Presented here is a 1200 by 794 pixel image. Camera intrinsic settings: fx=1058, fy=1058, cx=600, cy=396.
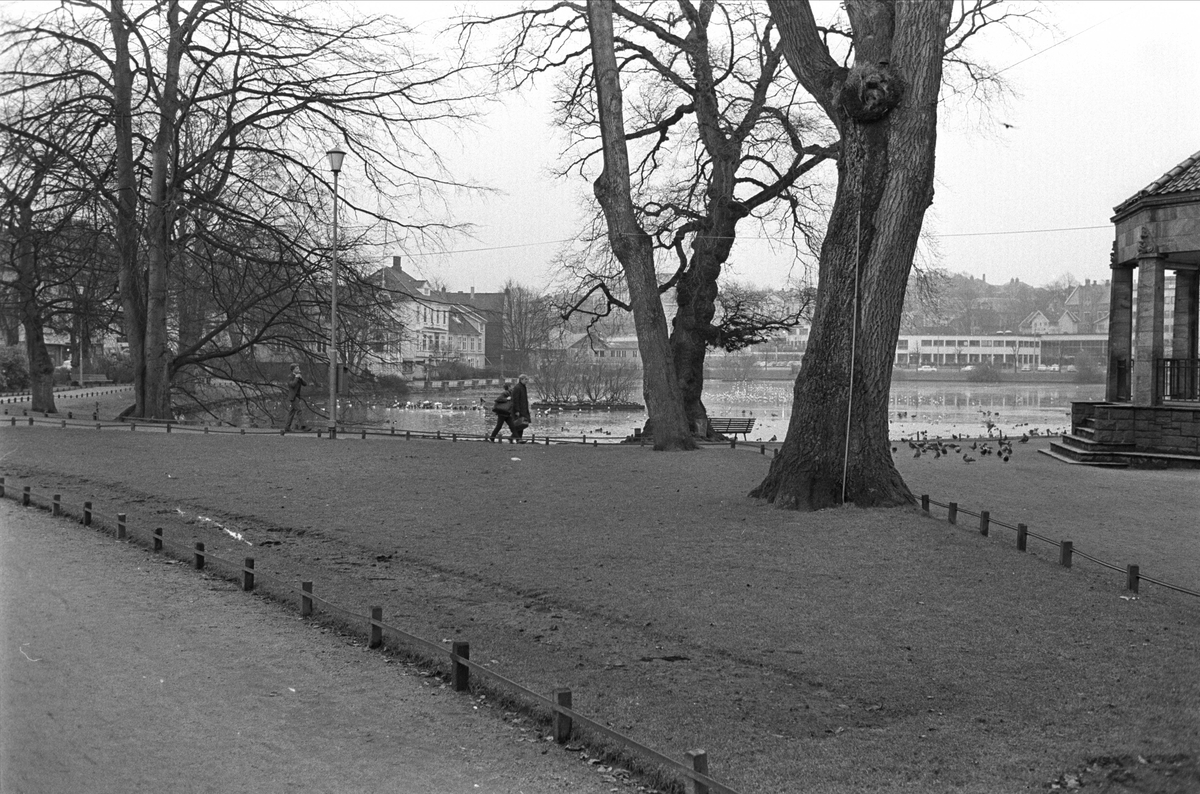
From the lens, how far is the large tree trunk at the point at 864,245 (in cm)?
1196

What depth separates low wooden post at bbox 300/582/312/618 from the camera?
8125 millimetres

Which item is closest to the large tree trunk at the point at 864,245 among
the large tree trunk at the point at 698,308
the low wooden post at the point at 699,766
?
the low wooden post at the point at 699,766

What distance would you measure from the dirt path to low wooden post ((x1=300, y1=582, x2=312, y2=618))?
102mm

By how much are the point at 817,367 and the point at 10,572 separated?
8716 millimetres

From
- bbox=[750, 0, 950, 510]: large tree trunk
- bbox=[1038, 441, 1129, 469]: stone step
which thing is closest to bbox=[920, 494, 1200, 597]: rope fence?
bbox=[750, 0, 950, 510]: large tree trunk

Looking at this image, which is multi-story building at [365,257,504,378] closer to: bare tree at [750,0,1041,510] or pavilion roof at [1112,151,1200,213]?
bare tree at [750,0,1041,510]

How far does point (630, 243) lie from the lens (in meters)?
20.1

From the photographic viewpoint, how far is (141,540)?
11.1m

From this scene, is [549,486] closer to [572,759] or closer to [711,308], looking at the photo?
[572,759]

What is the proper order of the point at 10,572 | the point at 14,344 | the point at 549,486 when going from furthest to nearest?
the point at 14,344
the point at 549,486
the point at 10,572

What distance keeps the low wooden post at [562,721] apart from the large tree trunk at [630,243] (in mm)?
15141

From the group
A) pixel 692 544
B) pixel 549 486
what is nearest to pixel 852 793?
pixel 692 544

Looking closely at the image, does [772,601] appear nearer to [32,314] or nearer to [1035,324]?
[32,314]

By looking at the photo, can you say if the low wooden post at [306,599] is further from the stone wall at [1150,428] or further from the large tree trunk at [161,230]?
the large tree trunk at [161,230]
